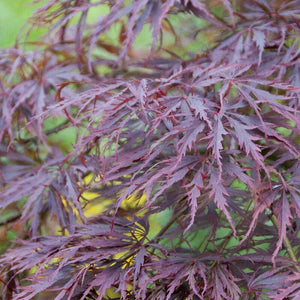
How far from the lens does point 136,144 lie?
1006 millimetres

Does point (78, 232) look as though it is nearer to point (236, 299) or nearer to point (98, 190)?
point (98, 190)

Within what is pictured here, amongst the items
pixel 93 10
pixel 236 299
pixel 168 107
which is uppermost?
pixel 168 107

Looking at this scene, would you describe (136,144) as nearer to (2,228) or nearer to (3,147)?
(3,147)

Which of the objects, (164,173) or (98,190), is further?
(98,190)

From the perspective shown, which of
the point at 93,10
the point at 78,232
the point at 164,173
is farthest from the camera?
the point at 93,10

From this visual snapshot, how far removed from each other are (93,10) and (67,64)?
1.41 m

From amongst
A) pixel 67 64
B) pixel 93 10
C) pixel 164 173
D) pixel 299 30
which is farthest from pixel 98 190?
pixel 93 10

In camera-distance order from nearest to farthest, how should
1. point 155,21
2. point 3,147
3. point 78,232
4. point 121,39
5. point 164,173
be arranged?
1. point 164,173
2. point 78,232
3. point 155,21
4. point 3,147
5. point 121,39

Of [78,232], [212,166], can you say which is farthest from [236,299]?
[78,232]

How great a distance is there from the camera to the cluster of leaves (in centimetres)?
81

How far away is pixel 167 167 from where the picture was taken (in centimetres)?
78

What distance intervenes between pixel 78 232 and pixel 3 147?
1.62ft

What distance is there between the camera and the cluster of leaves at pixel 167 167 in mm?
809

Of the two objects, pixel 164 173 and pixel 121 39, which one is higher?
pixel 164 173
